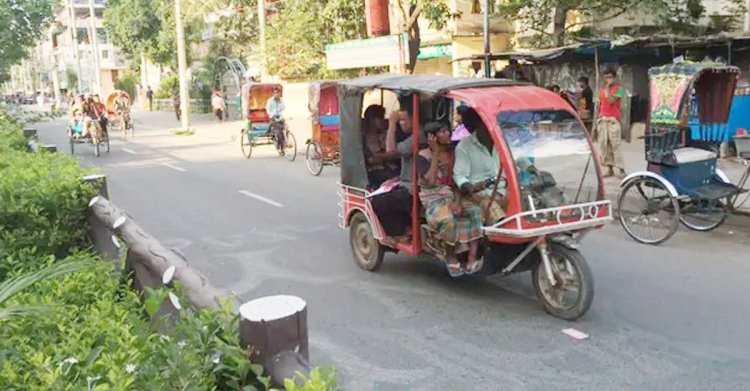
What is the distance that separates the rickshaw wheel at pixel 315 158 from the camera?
13.7 m

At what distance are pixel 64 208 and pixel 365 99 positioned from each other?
334cm

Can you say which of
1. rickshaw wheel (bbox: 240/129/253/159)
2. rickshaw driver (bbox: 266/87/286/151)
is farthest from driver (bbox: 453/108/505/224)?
rickshaw wheel (bbox: 240/129/253/159)

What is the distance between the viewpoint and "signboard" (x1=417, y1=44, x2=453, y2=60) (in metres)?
22.9

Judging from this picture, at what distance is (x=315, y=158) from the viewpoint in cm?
1377

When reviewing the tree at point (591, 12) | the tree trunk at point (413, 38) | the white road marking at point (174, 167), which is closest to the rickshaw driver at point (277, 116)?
the white road marking at point (174, 167)

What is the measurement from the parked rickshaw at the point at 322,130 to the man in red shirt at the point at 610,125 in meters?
4.96

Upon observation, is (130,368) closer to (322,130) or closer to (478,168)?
(478,168)

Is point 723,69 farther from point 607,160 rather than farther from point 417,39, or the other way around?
point 417,39

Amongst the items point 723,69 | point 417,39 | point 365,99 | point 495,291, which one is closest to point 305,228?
point 365,99

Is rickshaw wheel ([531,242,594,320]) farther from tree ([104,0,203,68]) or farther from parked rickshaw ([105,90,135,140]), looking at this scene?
tree ([104,0,203,68])

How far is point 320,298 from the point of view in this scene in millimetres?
6195

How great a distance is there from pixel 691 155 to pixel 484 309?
3.62 metres

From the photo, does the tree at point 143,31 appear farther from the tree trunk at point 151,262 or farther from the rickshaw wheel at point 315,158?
the tree trunk at point 151,262

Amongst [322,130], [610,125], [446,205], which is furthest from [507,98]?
[322,130]
